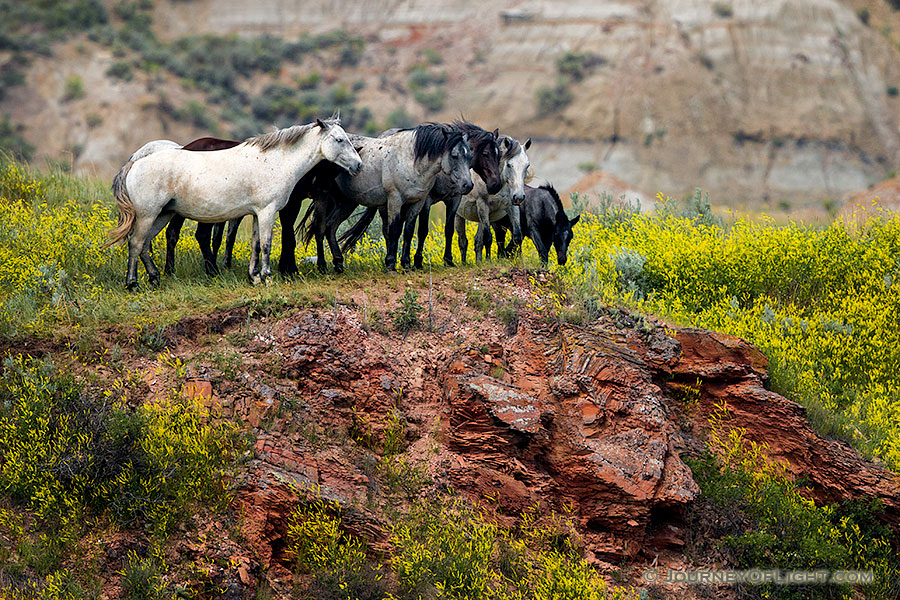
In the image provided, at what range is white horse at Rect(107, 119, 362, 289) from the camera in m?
12.7

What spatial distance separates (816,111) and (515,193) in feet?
185

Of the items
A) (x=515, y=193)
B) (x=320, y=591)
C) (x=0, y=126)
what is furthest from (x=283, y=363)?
(x=0, y=126)

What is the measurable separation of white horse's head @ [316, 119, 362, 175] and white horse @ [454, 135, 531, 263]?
223 centimetres

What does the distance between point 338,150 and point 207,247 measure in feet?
→ 8.18

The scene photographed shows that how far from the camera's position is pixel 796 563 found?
11.4 meters

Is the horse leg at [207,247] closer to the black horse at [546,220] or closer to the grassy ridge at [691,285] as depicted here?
the grassy ridge at [691,285]

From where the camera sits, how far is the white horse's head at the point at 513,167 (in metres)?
14.1

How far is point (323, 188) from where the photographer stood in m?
13.8

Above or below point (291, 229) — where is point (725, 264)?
below

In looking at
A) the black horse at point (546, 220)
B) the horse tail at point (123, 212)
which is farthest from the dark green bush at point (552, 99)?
the horse tail at point (123, 212)

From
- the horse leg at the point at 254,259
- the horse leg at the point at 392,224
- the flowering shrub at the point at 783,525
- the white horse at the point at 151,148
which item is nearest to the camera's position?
the flowering shrub at the point at 783,525

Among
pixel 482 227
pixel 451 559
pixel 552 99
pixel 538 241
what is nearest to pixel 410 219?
pixel 482 227

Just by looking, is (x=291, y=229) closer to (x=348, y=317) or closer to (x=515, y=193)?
(x=348, y=317)

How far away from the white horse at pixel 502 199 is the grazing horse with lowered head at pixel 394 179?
Result: 90 cm
